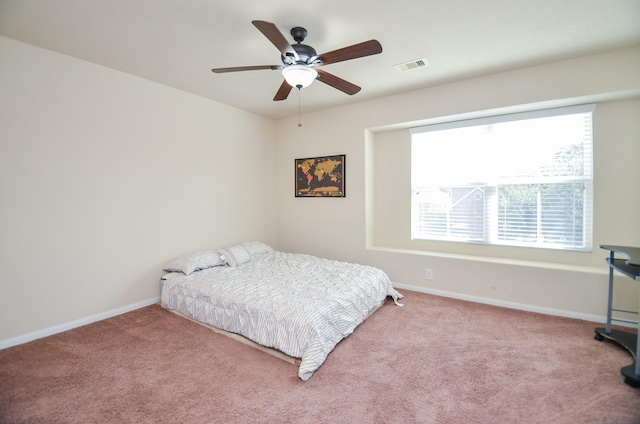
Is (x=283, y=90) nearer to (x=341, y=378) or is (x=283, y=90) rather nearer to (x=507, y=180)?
(x=341, y=378)

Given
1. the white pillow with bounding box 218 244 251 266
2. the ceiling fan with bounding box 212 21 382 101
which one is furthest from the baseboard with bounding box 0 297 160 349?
the ceiling fan with bounding box 212 21 382 101

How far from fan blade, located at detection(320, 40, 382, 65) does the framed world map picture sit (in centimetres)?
220

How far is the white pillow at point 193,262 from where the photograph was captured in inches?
128

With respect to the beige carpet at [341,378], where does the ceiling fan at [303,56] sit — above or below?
above

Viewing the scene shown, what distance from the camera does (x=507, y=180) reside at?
3381mm

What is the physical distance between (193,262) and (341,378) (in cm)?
216

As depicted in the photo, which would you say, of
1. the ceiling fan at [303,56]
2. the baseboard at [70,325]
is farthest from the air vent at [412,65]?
the baseboard at [70,325]

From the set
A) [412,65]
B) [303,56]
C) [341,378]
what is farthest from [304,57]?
[341,378]

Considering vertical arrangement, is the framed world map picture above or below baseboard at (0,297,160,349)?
above

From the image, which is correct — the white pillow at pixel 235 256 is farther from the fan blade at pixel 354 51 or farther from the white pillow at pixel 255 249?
the fan blade at pixel 354 51

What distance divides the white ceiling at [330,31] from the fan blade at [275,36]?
1.08 ft

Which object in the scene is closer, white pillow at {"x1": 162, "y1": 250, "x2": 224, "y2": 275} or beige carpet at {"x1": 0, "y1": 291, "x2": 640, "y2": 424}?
beige carpet at {"x1": 0, "y1": 291, "x2": 640, "y2": 424}

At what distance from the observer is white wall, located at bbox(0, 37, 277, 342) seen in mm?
2438

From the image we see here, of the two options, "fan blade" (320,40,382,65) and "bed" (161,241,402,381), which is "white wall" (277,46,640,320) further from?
"fan blade" (320,40,382,65)
